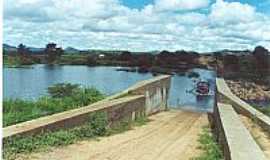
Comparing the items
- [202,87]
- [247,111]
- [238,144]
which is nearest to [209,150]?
[238,144]

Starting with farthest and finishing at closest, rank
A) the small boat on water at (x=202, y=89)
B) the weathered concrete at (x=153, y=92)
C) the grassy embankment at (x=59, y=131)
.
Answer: the small boat on water at (x=202, y=89), the weathered concrete at (x=153, y=92), the grassy embankment at (x=59, y=131)

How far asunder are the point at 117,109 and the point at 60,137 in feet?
8.64

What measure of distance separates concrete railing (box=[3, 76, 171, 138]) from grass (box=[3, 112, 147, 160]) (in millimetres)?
75

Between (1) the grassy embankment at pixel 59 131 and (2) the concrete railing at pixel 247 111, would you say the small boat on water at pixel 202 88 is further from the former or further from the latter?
(1) the grassy embankment at pixel 59 131

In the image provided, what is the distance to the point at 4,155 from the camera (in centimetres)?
518

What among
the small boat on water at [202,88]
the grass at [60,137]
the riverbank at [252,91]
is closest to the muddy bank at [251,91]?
the riverbank at [252,91]

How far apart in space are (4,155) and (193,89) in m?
21.8

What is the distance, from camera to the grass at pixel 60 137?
5.39 metres

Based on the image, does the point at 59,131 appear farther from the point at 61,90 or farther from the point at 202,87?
the point at 202,87

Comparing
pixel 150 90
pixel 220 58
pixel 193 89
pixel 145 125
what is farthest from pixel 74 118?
pixel 193 89

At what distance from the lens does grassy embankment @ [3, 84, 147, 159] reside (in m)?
5.54

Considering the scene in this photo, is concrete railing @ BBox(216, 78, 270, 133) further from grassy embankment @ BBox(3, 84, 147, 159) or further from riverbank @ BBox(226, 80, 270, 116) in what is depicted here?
riverbank @ BBox(226, 80, 270, 116)

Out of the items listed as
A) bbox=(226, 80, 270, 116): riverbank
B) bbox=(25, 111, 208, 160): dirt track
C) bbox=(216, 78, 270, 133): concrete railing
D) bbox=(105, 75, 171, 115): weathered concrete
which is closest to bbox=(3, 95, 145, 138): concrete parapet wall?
bbox=(25, 111, 208, 160): dirt track

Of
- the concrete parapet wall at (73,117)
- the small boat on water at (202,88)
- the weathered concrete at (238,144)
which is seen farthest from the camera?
the small boat on water at (202,88)
